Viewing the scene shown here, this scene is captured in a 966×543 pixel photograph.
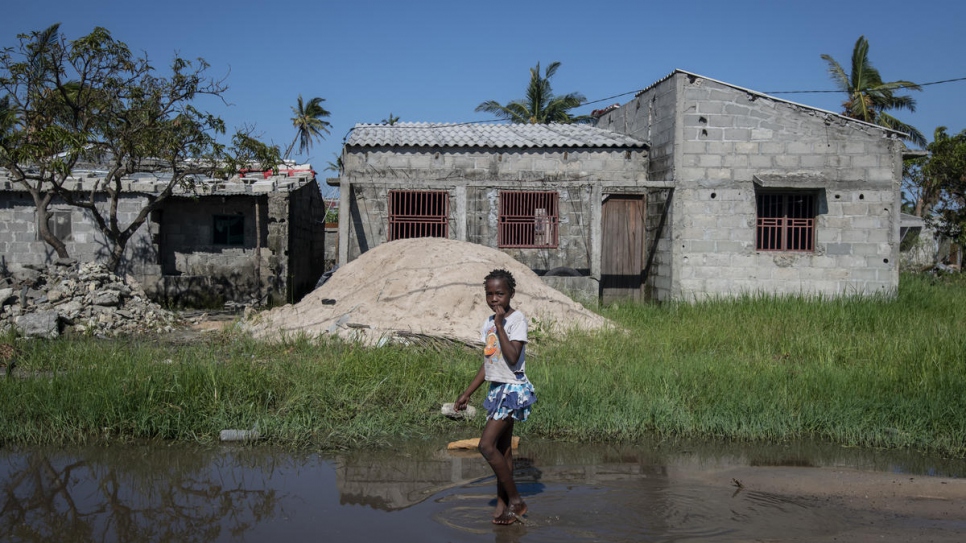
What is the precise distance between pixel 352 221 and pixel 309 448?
8183 mm

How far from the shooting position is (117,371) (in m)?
6.34

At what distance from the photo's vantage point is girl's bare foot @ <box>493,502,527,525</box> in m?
4.07

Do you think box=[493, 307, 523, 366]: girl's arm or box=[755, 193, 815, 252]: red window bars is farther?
box=[755, 193, 815, 252]: red window bars

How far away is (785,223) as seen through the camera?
42.2 ft

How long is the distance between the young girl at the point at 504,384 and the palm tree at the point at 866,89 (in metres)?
24.6

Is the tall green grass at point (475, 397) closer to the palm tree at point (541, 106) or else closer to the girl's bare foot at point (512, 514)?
the girl's bare foot at point (512, 514)

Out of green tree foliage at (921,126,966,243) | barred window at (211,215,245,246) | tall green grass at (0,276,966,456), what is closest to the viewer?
tall green grass at (0,276,966,456)

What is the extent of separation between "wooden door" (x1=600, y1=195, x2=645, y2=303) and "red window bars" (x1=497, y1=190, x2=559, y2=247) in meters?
1.04

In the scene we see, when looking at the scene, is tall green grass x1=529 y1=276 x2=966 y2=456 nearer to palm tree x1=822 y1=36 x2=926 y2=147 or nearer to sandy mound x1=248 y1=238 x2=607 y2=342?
sandy mound x1=248 y1=238 x2=607 y2=342

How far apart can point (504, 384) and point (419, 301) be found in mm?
5268

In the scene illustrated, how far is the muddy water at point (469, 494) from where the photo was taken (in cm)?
404

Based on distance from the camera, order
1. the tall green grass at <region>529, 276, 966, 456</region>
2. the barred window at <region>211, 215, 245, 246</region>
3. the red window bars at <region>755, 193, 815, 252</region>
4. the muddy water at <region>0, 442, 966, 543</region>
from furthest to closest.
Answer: the barred window at <region>211, 215, 245, 246</region>
the red window bars at <region>755, 193, 815, 252</region>
the tall green grass at <region>529, 276, 966, 456</region>
the muddy water at <region>0, 442, 966, 543</region>

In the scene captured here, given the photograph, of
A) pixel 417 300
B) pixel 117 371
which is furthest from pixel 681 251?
pixel 117 371

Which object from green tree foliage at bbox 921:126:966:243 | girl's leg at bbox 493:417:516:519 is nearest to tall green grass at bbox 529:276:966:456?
girl's leg at bbox 493:417:516:519
